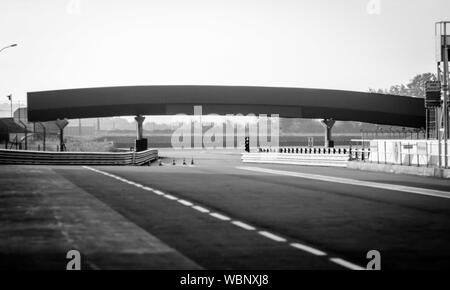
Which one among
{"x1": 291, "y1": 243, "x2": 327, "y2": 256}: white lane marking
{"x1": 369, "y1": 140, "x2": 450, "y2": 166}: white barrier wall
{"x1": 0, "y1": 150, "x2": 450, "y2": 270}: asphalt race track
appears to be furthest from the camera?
{"x1": 369, "y1": 140, "x2": 450, "y2": 166}: white barrier wall

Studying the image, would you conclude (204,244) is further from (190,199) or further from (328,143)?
(328,143)

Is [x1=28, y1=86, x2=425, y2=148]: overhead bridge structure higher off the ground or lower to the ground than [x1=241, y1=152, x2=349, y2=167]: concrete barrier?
higher

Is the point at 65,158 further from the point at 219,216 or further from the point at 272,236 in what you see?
the point at 272,236

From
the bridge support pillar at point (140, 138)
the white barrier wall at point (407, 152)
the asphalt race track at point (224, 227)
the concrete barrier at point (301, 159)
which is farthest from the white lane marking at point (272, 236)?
the bridge support pillar at point (140, 138)

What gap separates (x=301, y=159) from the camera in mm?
51531

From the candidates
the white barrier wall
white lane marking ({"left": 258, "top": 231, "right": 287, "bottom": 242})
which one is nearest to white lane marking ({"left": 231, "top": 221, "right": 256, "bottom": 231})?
white lane marking ({"left": 258, "top": 231, "right": 287, "bottom": 242})

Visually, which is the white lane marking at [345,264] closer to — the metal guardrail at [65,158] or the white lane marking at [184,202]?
the white lane marking at [184,202]

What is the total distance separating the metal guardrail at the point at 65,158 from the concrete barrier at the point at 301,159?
32.8 ft

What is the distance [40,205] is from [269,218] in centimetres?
620

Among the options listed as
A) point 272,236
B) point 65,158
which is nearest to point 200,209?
point 272,236

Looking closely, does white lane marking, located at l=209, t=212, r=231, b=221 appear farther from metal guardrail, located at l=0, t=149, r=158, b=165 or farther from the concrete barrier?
metal guardrail, located at l=0, t=149, r=158, b=165

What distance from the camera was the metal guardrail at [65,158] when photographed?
4749cm

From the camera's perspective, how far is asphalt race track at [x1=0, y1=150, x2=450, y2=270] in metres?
9.73

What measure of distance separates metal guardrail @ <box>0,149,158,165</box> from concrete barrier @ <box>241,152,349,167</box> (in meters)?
10.00
